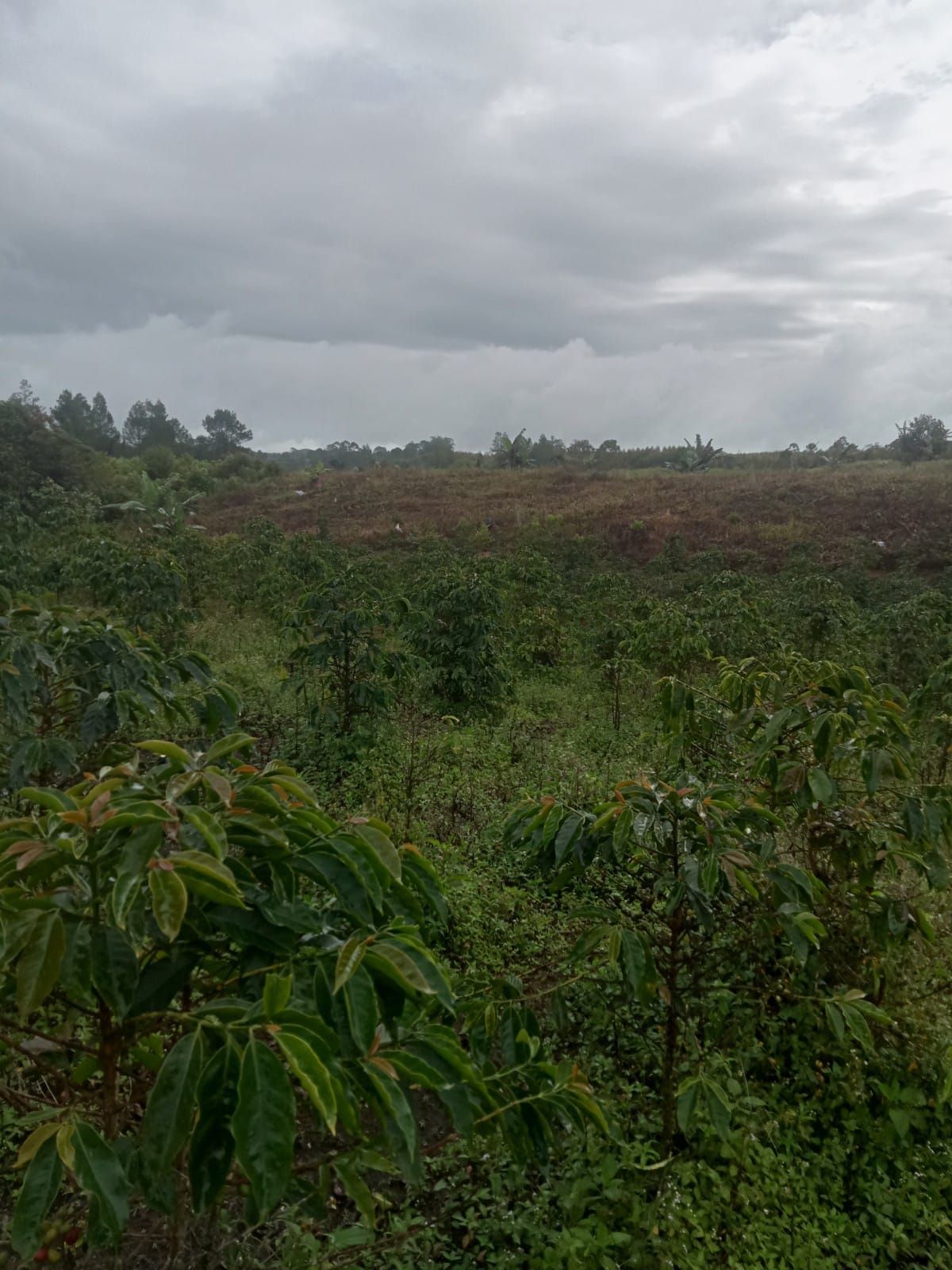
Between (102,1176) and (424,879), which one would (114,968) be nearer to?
(102,1176)

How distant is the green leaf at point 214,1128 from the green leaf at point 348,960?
0.15m

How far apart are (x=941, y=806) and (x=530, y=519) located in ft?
68.5

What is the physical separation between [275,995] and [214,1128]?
0.54 feet

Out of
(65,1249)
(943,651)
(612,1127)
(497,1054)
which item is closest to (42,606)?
(65,1249)

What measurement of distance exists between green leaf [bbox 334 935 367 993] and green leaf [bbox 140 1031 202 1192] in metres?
0.20

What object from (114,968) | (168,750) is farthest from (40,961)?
(168,750)

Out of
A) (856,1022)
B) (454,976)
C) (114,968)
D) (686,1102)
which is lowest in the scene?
(454,976)

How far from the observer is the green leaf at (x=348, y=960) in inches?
39.0

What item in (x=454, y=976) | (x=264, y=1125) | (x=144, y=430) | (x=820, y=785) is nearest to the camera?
(x=264, y=1125)

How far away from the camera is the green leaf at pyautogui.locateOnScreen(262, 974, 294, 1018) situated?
3.21 ft

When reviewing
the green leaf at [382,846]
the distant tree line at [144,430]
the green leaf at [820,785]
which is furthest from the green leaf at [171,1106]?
the distant tree line at [144,430]

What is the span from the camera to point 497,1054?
295 centimetres

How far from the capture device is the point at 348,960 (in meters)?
1.03

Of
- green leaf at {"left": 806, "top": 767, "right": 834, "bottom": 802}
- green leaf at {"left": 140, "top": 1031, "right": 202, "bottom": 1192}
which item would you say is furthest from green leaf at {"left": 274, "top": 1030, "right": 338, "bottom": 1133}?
green leaf at {"left": 806, "top": 767, "right": 834, "bottom": 802}
